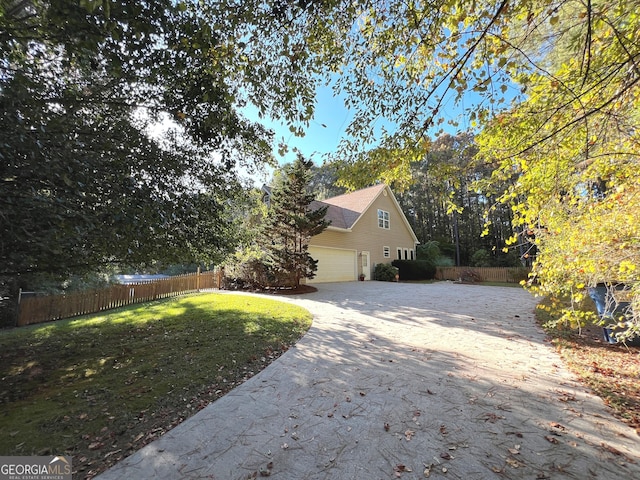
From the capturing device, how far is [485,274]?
2005 centimetres

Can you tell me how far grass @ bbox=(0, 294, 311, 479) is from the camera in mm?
2623

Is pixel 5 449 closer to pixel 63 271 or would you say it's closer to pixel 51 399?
pixel 51 399

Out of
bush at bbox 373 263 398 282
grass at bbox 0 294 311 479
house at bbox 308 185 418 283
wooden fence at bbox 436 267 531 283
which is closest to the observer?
grass at bbox 0 294 311 479

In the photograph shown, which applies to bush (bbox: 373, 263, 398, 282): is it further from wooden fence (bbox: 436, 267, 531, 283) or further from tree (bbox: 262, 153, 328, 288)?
tree (bbox: 262, 153, 328, 288)

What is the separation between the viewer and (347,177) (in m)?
3.56

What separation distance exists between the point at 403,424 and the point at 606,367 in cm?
354

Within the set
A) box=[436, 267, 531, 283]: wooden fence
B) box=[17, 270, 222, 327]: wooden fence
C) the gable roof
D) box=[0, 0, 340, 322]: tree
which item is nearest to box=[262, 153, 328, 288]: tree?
the gable roof

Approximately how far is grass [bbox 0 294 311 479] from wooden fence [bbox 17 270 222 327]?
348cm

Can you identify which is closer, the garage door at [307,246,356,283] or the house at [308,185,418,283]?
the garage door at [307,246,356,283]

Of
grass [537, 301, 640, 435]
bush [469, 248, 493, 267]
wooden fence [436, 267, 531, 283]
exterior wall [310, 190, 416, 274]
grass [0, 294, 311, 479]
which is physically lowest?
grass [0, 294, 311, 479]

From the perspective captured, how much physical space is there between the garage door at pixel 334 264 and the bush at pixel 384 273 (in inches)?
79.3

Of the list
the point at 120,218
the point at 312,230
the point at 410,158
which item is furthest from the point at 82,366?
the point at 312,230

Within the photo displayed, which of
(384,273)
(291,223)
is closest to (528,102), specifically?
(291,223)

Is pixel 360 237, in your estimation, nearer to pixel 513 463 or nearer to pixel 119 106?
pixel 119 106
